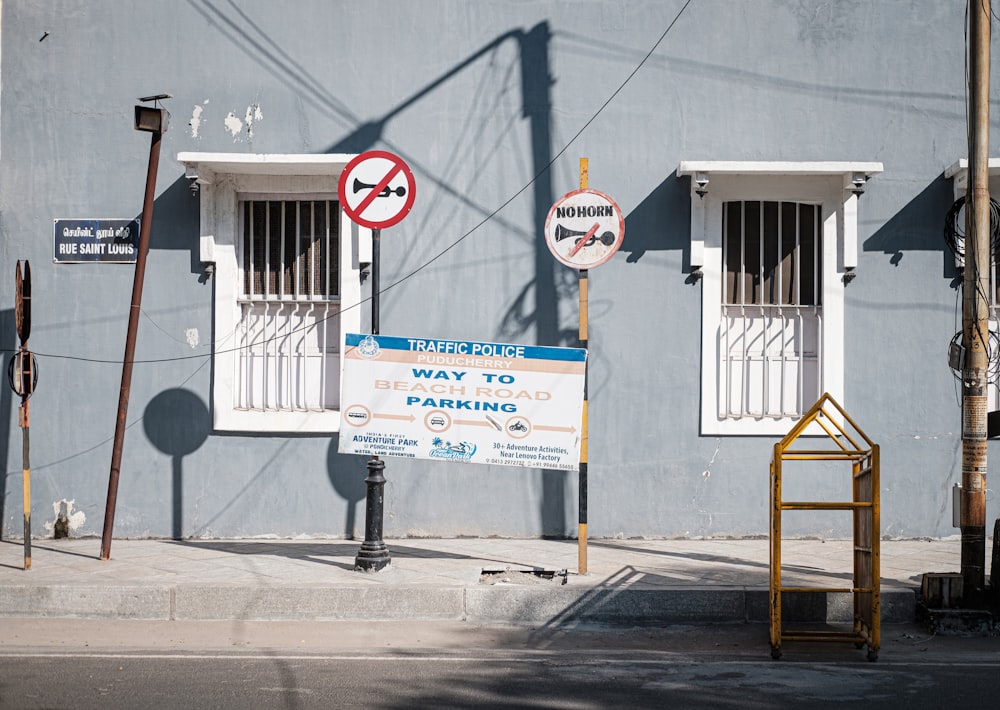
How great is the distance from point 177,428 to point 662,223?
16.3ft

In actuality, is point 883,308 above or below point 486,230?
below

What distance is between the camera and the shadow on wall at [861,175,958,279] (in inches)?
394

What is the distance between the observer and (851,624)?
25.3 feet

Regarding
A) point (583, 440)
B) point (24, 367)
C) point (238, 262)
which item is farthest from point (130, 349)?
point (583, 440)

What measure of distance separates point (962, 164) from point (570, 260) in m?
3.94

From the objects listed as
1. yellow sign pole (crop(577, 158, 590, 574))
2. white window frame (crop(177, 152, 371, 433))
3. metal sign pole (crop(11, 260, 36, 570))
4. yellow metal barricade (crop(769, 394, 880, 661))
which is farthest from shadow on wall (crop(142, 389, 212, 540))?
yellow metal barricade (crop(769, 394, 880, 661))

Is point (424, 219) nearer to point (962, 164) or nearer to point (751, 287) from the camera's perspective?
point (751, 287)

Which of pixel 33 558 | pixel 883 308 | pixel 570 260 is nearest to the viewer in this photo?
pixel 570 260

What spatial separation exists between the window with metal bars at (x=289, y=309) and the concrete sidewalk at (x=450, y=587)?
1831 mm

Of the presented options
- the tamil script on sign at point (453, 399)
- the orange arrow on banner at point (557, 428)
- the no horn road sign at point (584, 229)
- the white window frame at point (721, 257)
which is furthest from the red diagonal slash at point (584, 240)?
the white window frame at point (721, 257)

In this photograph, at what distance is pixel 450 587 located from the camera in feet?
25.7

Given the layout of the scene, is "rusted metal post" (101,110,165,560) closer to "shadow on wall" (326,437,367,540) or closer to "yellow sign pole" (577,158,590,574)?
"shadow on wall" (326,437,367,540)

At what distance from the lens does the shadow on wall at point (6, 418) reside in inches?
399

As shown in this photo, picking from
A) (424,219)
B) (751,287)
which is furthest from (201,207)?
(751,287)
